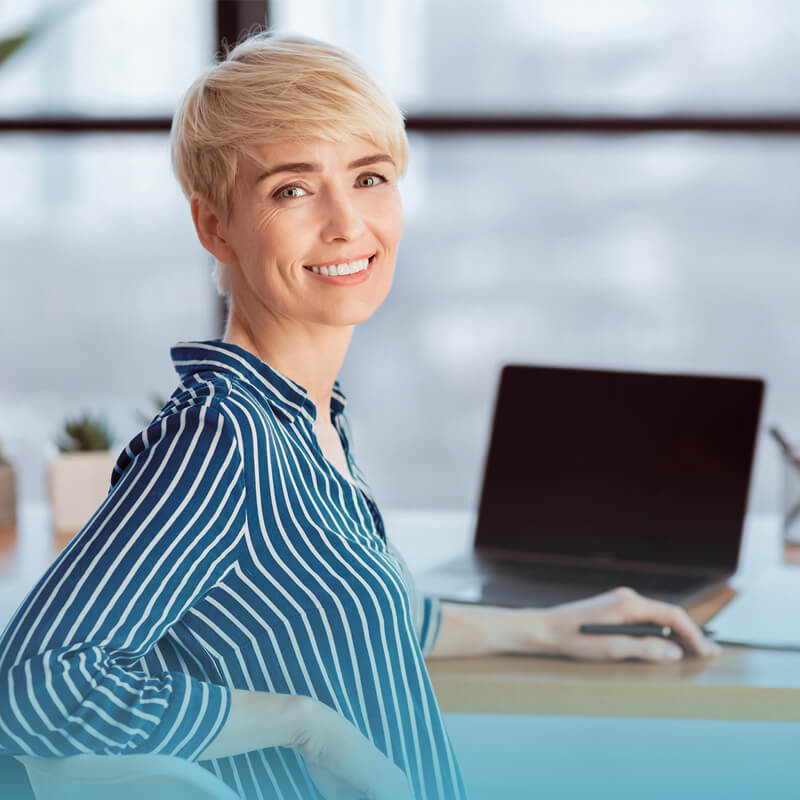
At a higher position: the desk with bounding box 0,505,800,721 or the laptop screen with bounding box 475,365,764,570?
the laptop screen with bounding box 475,365,764,570

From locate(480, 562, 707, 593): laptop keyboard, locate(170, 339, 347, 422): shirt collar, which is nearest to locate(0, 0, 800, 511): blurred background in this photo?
locate(480, 562, 707, 593): laptop keyboard

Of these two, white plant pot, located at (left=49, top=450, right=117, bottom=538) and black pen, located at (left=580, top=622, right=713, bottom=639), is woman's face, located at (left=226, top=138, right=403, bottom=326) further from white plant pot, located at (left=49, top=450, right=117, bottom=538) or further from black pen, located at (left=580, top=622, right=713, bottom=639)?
white plant pot, located at (left=49, top=450, right=117, bottom=538)

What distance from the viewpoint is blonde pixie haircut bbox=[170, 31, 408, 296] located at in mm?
935

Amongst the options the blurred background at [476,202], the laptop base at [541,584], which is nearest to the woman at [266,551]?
the laptop base at [541,584]

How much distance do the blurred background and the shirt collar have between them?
1.48m

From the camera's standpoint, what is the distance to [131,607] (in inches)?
29.4

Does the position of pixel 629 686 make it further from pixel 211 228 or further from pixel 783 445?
pixel 783 445

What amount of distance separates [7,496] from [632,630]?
1.14m

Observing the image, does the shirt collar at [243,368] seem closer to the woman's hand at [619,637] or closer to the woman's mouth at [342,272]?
the woman's mouth at [342,272]

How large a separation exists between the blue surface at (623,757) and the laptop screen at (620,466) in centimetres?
51

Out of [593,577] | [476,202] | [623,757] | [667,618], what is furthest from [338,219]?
[476,202]

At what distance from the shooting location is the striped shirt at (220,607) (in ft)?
2.43

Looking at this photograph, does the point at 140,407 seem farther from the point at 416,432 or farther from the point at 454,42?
the point at 454,42

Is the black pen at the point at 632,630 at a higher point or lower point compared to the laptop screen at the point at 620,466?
lower
